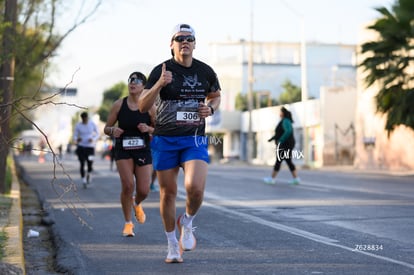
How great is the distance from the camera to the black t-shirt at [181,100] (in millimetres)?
7992

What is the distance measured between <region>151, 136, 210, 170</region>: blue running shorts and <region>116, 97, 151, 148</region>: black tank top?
309 cm

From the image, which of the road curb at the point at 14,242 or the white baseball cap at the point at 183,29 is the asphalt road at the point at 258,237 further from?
the white baseball cap at the point at 183,29

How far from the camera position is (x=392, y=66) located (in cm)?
3122

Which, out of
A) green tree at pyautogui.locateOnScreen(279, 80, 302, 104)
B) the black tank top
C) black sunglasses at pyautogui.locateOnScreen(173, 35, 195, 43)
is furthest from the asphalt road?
green tree at pyautogui.locateOnScreen(279, 80, 302, 104)

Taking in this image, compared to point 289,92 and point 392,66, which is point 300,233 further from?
point 289,92

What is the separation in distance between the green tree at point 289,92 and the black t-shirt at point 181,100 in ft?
208

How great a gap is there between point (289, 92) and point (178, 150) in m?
66.3

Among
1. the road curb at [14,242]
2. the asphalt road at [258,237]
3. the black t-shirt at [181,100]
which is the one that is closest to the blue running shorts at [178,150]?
the black t-shirt at [181,100]

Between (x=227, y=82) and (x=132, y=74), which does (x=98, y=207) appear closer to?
(x=132, y=74)

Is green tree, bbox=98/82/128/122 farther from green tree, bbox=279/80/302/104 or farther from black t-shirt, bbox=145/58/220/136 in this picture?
black t-shirt, bbox=145/58/220/136

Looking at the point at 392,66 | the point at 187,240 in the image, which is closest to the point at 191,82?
the point at 187,240

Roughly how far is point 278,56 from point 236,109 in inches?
331

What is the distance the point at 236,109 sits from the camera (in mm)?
87188

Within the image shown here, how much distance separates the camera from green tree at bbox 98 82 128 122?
12194 cm
